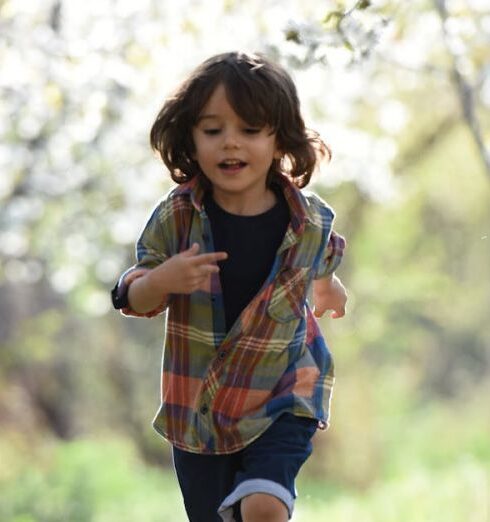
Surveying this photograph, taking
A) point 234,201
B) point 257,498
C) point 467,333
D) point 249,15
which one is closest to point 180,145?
point 234,201

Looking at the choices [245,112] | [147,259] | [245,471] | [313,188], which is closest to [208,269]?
[147,259]

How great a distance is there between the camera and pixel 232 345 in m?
4.46

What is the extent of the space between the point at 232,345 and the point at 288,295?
0.22m

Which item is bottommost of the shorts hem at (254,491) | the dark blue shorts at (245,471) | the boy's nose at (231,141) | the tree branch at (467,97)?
the shorts hem at (254,491)

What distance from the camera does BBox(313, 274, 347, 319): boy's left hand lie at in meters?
4.78

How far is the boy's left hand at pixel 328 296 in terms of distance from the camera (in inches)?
188

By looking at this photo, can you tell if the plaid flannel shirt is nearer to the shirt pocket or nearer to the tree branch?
the shirt pocket

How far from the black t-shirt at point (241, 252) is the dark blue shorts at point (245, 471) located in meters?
0.35

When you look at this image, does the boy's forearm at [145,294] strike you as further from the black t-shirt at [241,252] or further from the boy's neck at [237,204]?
the boy's neck at [237,204]

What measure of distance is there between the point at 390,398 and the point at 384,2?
31.1 meters

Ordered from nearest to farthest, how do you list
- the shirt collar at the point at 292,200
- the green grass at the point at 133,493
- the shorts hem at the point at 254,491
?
the shorts hem at the point at 254,491 < the shirt collar at the point at 292,200 < the green grass at the point at 133,493

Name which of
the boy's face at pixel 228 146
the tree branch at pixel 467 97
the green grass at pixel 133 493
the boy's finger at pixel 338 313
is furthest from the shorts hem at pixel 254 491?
the green grass at pixel 133 493

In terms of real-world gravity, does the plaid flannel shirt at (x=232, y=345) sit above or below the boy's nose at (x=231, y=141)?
below

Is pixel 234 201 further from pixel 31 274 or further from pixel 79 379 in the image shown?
pixel 79 379
